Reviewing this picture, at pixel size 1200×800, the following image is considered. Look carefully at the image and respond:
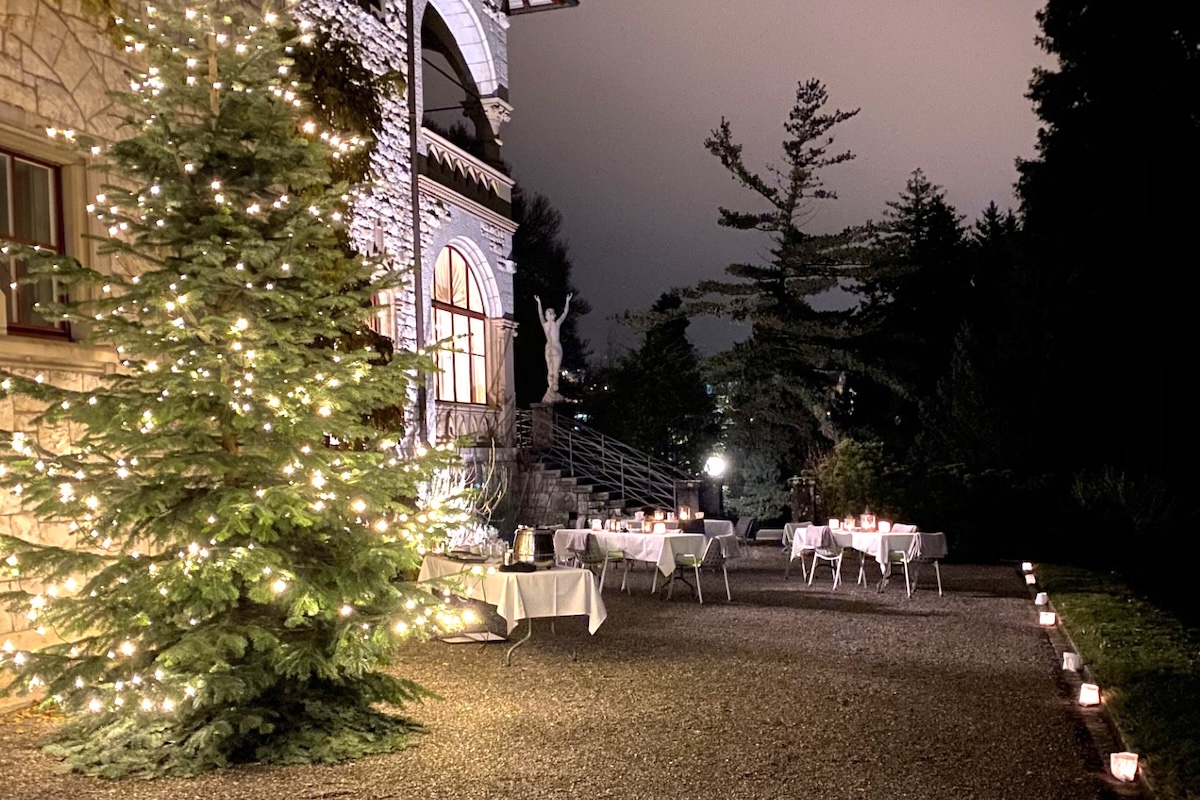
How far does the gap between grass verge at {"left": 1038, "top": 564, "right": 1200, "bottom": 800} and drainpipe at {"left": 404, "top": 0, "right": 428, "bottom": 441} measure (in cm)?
792

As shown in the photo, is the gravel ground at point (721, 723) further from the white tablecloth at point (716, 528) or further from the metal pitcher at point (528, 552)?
the white tablecloth at point (716, 528)

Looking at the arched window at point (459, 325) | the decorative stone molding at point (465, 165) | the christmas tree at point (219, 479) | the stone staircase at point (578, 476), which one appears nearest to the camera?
the christmas tree at point (219, 479)

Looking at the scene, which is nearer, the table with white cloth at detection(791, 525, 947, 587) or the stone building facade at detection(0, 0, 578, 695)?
the stone building facade at detection(0, 0, 578, 695)

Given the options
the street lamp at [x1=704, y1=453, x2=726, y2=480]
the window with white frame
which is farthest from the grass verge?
the street lamp at [x1=704, y1=453, x2=726, y2=480]

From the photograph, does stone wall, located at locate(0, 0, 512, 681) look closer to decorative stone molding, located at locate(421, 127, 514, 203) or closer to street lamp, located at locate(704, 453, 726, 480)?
decorative stone molding, located at locate(421, 127, 514, 203)

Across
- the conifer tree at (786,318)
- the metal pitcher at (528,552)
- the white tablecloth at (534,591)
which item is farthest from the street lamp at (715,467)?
the white tablecloth at (534,591)

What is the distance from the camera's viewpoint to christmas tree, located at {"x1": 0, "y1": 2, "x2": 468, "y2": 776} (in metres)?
5.04

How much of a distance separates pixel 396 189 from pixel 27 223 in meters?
7.44

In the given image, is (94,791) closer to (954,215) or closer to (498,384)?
(498,384)

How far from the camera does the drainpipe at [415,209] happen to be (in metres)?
14.1

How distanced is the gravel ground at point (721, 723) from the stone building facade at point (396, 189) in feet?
5.64

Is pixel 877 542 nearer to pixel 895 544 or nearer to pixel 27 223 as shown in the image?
pixel 895 544

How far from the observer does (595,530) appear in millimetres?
11938

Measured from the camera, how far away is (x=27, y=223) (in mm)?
6590
